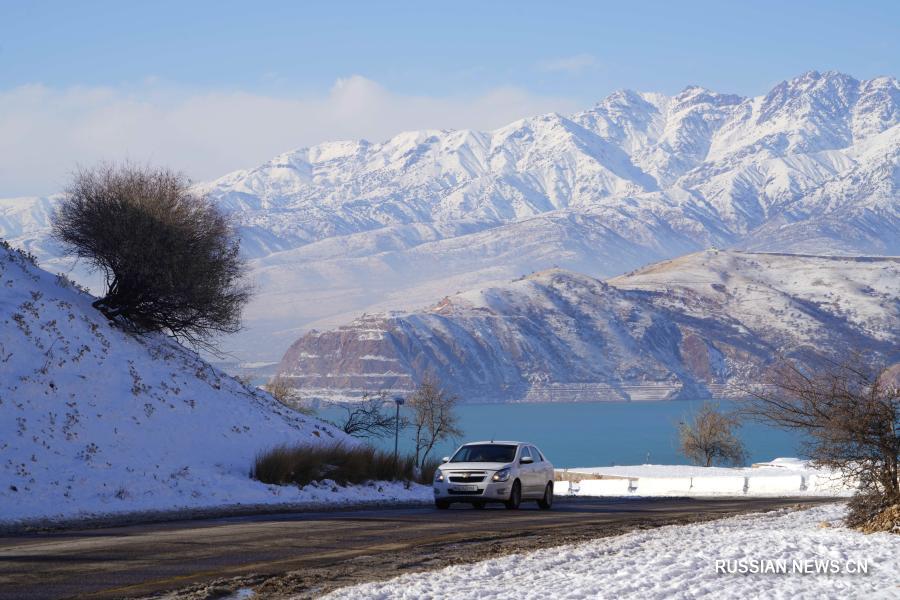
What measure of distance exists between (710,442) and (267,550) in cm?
10799

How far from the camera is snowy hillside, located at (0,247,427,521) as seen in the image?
24297mm

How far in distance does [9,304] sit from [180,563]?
57.6 ft

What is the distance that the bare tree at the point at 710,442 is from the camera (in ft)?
394

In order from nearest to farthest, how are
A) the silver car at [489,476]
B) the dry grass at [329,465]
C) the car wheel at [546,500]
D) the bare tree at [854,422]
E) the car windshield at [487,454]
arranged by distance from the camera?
the bare tree at [854,422] → the silver car at [489,476] → the car windshield at [487,454] → the car wheel at [546,500] → the dry grass at [329,465]

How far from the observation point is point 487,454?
90.8ft

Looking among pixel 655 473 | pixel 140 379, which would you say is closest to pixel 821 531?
pixel 140 379

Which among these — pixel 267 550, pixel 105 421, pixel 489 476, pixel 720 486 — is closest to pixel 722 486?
pixel 720 486

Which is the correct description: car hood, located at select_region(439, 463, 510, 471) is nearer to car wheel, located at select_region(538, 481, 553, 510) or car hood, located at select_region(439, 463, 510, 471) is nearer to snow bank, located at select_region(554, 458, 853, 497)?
car wheel, located at select_region(538, 481, 553, 510)

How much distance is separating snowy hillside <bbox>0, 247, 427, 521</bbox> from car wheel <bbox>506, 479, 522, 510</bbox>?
4315 millimetres

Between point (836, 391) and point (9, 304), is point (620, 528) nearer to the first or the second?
point (836, 391)

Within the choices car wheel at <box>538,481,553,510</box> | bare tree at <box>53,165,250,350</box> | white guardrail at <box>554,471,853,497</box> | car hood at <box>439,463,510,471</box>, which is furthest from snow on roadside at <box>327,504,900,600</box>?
white guardrail at <box>554,471,853,497</box>

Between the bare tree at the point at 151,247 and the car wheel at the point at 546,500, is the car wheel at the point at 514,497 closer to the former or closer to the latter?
the car wheel at the point at 546,500

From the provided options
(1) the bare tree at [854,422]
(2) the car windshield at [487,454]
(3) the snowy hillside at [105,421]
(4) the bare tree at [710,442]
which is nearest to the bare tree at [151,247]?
(3) the snowy hillside at [105,421]

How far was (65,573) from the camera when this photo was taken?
1347 cm
